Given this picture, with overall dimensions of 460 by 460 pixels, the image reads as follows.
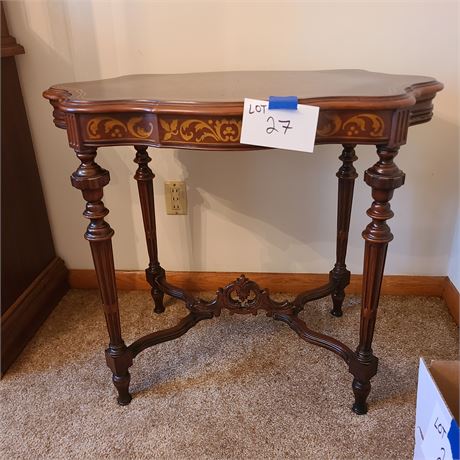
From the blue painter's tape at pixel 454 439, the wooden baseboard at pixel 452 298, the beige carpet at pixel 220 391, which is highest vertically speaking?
the blue painter's tape at pixel 454 439

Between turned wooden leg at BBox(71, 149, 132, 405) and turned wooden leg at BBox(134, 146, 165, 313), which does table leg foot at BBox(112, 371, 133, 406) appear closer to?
turned wooden leg at BBox(71, 149, 132, 405)

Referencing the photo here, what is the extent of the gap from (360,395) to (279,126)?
0.58 meters

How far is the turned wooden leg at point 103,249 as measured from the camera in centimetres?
80

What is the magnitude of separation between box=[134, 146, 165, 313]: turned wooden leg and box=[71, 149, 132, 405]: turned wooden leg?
29 centimetres

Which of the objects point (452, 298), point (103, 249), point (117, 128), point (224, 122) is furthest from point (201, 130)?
point (452, 298)

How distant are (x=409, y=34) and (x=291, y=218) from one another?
1.76ft

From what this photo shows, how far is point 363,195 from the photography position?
125 cm

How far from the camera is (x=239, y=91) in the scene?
2.59 feet

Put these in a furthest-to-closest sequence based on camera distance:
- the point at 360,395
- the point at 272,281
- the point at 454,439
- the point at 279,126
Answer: the point at 272,281 → the point at 360,395 → the point at 279,126 → the point at 454,439

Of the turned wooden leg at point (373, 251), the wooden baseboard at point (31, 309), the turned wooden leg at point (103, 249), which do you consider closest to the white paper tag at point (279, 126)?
Result: the turned wooden leg at point (373, 251)

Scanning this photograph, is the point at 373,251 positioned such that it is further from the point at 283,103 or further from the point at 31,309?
the point at 31,309

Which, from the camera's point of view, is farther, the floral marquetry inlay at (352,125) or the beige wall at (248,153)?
the beige wall at (248,153)

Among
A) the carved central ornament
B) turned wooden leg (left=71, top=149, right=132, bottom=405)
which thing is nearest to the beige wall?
the carved central ornament

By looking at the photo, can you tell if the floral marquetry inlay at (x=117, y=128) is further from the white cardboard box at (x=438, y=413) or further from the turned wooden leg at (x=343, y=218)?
the white cardboard box at (x=438, y=413)
